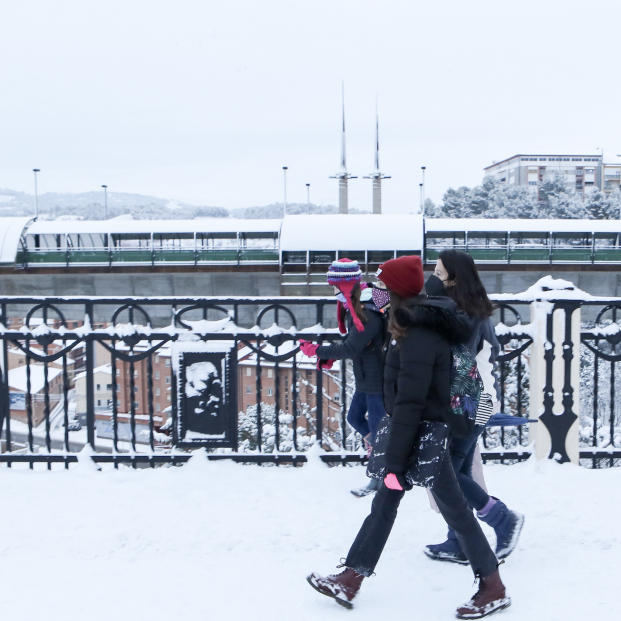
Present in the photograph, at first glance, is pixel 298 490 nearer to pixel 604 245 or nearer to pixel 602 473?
pixel 602 473

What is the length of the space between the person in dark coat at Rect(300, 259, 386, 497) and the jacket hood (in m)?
0.99

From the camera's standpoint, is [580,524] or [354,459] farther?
[354,459]

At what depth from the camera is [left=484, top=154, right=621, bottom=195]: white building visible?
115938 mm

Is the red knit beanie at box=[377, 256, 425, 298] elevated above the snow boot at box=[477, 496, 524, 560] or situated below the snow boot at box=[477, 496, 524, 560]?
above

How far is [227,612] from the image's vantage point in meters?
2.67

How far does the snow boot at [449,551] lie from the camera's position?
309cm

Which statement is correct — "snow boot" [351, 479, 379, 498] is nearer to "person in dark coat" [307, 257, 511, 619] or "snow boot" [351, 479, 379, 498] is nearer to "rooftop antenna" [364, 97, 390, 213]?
"person in dark coat" [307, 257, 511, 619]

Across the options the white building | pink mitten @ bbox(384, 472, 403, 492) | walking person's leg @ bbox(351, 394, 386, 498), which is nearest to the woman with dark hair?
pink mitten @ bbox(384, 472, 403, 492)

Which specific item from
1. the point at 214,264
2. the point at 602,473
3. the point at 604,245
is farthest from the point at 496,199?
the point at 602,473

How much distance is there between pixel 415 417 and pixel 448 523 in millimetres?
554

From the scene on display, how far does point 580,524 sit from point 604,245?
36.1m

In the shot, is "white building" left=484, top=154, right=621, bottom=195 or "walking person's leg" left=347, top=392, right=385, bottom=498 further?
"white building" left=484, top=154, right=621, bottom=195

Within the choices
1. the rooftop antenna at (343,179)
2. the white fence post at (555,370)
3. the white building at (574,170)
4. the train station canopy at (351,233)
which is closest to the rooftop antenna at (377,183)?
the rooftop antenna at (343,179)

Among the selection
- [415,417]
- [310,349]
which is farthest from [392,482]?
[310,349]
